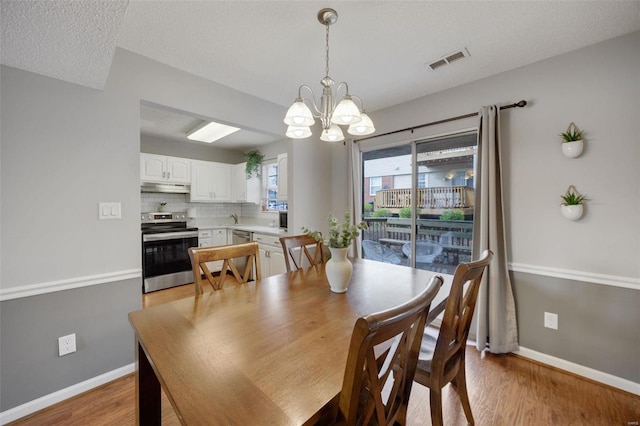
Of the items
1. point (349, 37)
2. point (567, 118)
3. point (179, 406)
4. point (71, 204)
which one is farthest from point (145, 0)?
point (567, 118)

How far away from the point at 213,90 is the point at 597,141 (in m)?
3.18

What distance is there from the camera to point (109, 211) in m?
1.91

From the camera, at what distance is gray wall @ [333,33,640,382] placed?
179cm

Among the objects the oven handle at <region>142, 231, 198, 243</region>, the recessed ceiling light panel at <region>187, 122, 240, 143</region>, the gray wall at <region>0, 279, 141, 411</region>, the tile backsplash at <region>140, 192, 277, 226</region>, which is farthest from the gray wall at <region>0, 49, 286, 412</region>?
the tile backsplash at <region>140, 192, 277, 226</region>

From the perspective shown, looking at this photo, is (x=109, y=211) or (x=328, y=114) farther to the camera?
(x=109, y=211)

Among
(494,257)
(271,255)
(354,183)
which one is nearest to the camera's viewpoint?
(494,257)

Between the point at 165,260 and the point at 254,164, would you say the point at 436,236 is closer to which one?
the point at 254,164

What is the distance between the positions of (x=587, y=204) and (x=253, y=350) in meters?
2.55

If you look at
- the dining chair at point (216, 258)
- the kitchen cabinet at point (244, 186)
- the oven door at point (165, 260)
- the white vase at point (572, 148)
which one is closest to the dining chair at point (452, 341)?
the dining chair at point (216, 258)

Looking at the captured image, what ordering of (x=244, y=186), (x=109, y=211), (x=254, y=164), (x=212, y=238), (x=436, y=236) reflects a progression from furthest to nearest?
(x=244, y=186)
(x=254, y=164)
(x=212, y=238)
(x=436, y=236)
(x=109, y=211)

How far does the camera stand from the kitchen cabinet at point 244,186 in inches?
192

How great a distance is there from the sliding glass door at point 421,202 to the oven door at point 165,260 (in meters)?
2.83

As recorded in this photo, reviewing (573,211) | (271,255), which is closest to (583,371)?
Answer: (573,211)

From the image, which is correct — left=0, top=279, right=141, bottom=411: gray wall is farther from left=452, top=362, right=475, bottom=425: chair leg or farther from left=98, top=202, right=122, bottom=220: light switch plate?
left=452, top=362, right=475, bottom=425: chair leg
